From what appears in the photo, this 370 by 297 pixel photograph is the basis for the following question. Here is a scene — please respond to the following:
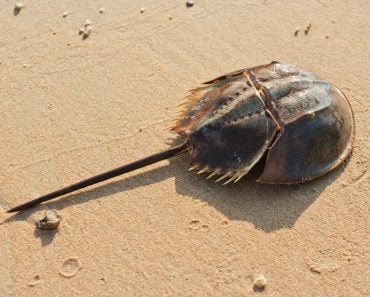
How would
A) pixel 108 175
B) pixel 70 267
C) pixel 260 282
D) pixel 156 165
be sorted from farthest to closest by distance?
pixel 156 165 < pixel 108 175 < pixel 70 267 < pixel 260 282

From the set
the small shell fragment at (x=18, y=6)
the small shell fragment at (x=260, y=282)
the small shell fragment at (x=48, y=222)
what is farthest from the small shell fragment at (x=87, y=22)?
the small shell fragment at (x=260, y=282)

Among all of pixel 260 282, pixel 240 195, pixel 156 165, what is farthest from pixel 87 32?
pixel 260 282

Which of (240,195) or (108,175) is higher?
(108,175)

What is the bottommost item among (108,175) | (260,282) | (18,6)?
(260,282)

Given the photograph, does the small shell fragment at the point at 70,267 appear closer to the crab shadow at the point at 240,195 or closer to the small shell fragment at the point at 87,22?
the crab shadow at the point at 240,195

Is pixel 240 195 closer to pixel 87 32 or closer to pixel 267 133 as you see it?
pixel 267 133

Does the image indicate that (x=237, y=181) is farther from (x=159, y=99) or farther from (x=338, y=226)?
(x=159, y=99)
